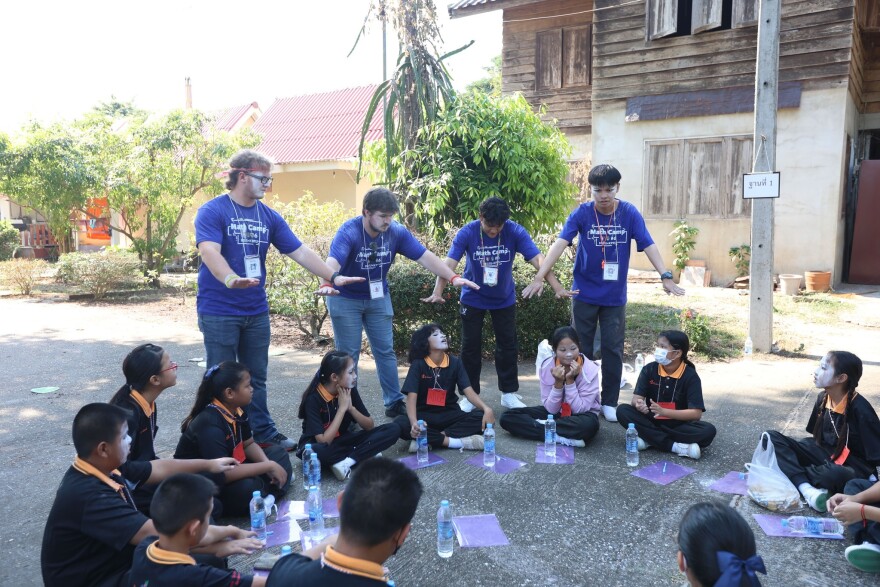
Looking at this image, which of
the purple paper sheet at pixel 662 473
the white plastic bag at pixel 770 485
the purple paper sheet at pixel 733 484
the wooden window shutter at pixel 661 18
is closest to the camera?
the white plastic bag at pixel 770 485

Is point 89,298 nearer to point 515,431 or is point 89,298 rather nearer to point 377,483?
point 515,431

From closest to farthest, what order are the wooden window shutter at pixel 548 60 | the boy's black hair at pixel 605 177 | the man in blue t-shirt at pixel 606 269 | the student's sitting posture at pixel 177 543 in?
the student's sitting posture at pixel 177 543
the boy's black hair at pixel 605 177
the man in blue t-shirt at pixel 606 269
the wooden window shutter at pixel 548 60

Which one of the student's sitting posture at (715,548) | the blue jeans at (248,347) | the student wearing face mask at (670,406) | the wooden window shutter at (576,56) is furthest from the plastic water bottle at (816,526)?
the wooden window shutter at (576,56)

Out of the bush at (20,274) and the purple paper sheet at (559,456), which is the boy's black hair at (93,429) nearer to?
the purple paper sheet at (559,456)

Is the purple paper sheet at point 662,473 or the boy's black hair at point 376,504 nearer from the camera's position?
the boy's black hair at point 376,504

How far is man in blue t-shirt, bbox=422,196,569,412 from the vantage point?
5562 millimetres

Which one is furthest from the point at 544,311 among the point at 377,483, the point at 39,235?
the point at 39,235

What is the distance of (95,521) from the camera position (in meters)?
2.51

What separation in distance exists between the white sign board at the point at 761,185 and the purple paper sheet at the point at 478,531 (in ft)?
17.5

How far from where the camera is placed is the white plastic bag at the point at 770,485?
373cm

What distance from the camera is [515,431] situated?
503 cm

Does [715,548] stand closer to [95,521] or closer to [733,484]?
[95,521]

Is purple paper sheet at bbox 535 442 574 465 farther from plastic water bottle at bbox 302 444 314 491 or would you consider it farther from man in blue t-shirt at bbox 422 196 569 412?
plastic water bottle at bbox 302 444 314 491

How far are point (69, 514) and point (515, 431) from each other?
3238mm
